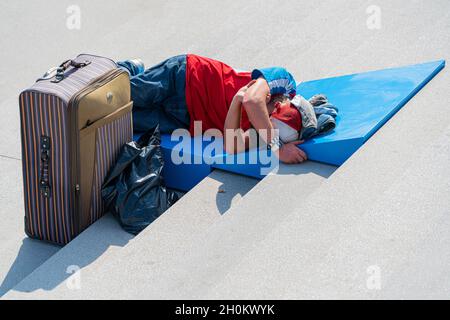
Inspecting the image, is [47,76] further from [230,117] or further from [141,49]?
[141,49]

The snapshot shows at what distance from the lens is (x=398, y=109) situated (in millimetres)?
3719

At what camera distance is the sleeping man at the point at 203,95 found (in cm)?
365

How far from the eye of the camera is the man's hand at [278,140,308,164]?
349 cm

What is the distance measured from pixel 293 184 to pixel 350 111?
671 millimetres

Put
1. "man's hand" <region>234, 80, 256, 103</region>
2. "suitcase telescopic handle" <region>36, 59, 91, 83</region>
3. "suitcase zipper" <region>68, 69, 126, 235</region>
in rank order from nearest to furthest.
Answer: "suitcase zipper" <region>68, 69, 126, 235</region> → "suitcase telescopic handle" <region>36, 59, 91, 83</region> → "man's hand" <region>234, 80, 256, 103</region>

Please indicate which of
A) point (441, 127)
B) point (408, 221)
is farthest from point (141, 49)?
point (408, 221)

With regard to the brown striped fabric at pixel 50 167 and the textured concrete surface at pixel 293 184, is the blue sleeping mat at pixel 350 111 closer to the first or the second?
the textured concrete surface at pixel 293 184

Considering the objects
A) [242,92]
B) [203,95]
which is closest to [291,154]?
[242,92]

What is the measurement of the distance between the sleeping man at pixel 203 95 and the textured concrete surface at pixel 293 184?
42 centimetres

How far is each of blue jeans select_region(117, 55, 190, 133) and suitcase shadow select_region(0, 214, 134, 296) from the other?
0.62 meters

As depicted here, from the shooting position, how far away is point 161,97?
12.6 ft

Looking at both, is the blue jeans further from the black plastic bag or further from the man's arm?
the man's arm

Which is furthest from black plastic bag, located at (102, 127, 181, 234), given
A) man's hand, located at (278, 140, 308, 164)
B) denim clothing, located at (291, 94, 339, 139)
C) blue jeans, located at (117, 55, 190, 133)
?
denim clothing, located at (291, 94, 339, 139)

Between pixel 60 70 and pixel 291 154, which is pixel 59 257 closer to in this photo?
pixel 60 70
